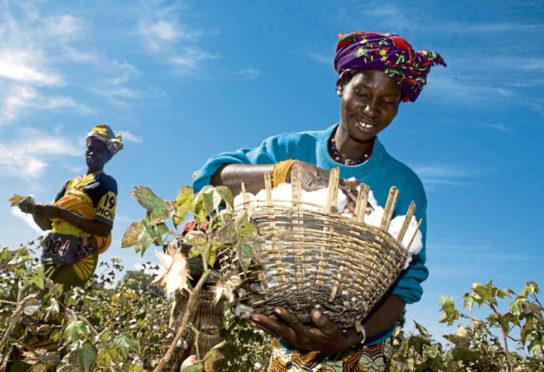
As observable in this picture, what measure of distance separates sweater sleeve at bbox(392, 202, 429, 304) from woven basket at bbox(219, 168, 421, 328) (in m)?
0.41

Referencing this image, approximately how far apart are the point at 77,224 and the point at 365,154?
3347 mm

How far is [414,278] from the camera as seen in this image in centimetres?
202

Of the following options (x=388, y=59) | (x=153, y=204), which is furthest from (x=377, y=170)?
(x=153, y=204)

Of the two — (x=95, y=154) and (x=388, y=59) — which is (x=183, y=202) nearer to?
(x=388, y=59)

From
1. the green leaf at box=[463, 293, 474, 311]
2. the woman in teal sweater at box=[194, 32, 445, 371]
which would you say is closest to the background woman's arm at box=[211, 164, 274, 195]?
the woman in teal sweater at box=[194, 32, 445, 371]

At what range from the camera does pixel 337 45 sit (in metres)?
2.20

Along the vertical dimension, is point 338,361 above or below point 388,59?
below

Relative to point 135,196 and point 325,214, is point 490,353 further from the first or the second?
point 135,196

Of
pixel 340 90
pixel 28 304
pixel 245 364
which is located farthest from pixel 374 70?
pixel 245 364

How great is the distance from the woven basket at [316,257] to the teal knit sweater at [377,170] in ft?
1.47

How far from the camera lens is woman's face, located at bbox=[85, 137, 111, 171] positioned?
Answer: 205 inches

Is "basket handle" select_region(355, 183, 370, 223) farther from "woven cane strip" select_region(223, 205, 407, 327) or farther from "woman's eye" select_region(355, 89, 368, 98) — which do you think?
"woman's eye" select_region(355, 89, 368, 98)

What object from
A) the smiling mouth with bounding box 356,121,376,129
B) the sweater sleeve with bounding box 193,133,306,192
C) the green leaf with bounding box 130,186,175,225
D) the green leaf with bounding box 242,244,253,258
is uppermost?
the smiling mouth with bounding box 356,121,376,129

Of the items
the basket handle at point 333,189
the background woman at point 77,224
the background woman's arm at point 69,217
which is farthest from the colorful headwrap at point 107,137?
the basket handle at point 333,189
